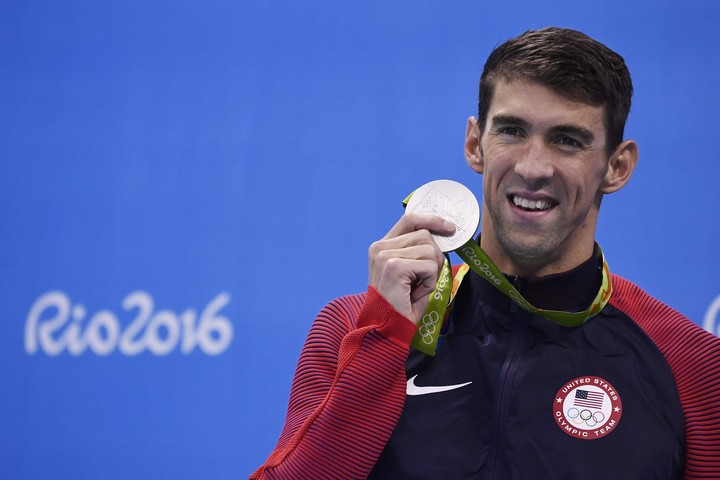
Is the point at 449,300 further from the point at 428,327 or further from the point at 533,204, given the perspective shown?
the point at 533,204

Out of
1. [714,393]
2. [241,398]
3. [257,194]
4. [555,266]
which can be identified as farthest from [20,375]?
[714,393]

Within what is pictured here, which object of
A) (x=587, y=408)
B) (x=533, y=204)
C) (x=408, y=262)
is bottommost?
(x=587, y=408)

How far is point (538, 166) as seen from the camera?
1.26 m

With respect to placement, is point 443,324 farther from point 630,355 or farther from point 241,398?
point 241,398

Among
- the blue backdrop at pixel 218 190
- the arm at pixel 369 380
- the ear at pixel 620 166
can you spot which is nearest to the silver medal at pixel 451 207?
the arm at pixel 369 380

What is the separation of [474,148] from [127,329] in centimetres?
122

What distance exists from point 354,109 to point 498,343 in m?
1.11

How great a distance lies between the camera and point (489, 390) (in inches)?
49.3

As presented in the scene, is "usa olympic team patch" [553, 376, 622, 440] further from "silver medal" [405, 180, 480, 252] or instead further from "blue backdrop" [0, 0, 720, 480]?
"blue backdrop" [0, 0, 720, 480]

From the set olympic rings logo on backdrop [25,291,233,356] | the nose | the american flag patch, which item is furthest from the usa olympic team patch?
olympic rings logo on backdrop [25,291,233,356]

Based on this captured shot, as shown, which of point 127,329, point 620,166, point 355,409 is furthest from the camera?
point 127,329

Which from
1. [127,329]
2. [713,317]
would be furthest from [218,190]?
[713,317]

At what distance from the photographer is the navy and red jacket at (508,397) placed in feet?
3.82

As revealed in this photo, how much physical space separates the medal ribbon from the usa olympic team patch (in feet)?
0.34
